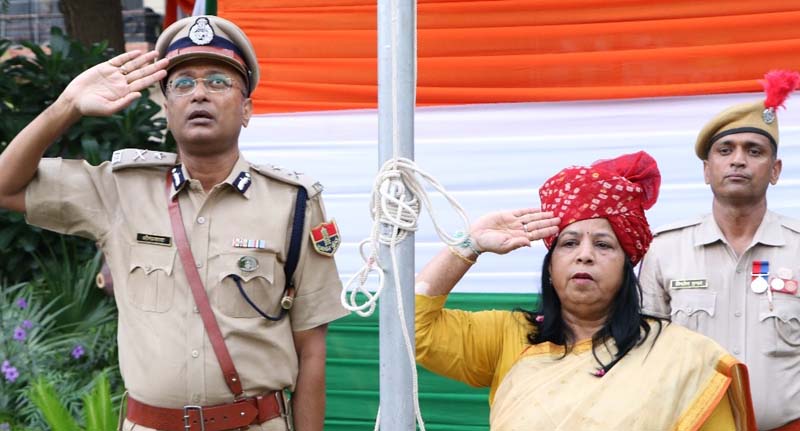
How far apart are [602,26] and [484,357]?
2088 mm

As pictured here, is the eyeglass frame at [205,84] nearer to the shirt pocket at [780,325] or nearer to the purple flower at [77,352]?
the shirt pocket at [780,325]

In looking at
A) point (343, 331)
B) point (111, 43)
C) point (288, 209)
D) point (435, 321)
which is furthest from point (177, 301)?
point (111, 43)

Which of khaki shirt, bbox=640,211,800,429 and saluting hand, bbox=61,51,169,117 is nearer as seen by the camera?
saluting hand, bbox=61,51,169,117

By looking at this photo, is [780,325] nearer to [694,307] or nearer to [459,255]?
[694,307]

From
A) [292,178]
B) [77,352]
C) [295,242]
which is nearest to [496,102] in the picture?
[292,178]

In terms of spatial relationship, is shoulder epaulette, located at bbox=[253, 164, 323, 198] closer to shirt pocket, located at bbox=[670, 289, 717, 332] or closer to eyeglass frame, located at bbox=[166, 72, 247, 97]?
eyeglass frame, located at bbox=[166, 72, 247, 97]

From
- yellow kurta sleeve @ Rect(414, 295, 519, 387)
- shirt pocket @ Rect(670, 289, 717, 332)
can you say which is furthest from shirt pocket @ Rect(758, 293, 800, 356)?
yellow kurta sleeve @ Rect(414, 295, 519, 387)

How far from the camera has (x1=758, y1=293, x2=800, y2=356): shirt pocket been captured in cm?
400

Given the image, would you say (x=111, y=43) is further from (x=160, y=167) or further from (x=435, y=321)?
(x=435, y=321)

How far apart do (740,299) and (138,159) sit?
1998 mm

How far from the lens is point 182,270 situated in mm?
3520

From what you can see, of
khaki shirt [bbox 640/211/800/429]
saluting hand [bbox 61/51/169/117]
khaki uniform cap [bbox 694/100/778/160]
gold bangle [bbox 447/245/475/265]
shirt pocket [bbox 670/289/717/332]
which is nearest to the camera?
gold bangle [bbox 447/245/475/265]

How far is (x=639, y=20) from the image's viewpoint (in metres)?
4.97

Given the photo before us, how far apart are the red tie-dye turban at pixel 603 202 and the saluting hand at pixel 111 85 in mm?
1137
